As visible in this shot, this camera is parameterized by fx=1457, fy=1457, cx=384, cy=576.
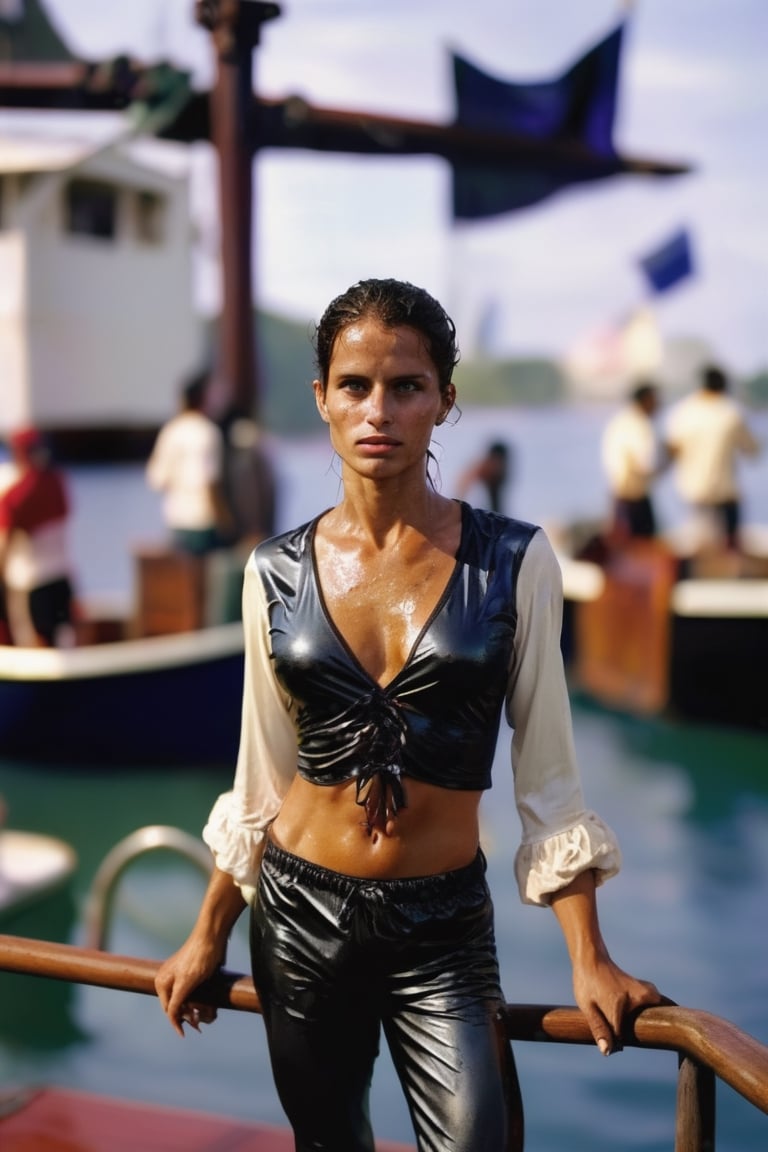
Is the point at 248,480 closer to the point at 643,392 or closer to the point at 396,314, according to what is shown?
the point at 643,392

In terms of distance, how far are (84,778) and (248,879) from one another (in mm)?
5919

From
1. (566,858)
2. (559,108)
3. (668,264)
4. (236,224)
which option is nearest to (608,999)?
(566,858)

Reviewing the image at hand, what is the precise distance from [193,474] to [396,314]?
5.88 meters

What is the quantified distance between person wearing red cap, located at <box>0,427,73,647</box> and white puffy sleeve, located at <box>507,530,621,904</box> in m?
5.18

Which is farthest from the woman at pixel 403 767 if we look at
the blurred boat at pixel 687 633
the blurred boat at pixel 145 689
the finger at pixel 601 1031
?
the blurred boat at pixel 687 633

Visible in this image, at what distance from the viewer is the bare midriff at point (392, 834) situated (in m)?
1.48

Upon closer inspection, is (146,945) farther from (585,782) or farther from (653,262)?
(653,262)

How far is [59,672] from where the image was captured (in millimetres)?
7004

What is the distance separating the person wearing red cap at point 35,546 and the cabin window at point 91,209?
21124mm

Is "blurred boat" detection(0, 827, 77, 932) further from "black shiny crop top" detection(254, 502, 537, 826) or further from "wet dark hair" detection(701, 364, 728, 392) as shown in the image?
"wet dark hair" detection(701, 364, 728, 392)

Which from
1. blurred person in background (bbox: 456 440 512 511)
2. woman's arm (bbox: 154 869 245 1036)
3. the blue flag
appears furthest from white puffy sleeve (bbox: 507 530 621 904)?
the blue flag

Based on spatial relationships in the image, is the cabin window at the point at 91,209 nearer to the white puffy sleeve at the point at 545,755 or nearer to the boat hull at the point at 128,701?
the boat hull at the point at 128,701

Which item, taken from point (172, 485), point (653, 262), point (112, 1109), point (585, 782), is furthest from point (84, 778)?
point (653, 262)

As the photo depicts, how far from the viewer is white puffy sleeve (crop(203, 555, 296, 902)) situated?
62.5 inches
